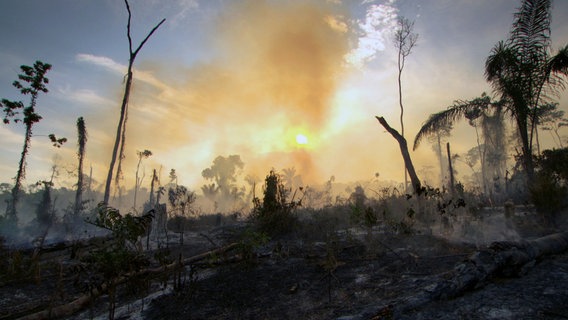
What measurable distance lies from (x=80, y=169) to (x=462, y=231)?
90.9ft

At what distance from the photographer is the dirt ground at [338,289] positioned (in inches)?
113

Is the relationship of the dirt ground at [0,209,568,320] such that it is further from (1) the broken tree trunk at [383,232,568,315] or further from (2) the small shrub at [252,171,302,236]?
(2) the small shrub at [252,171,302,236]

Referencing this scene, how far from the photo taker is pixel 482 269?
334 centimetres

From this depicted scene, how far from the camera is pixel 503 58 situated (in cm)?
932

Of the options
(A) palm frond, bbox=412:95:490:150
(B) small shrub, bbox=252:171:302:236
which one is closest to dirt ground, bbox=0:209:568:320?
(B) small shrub, bbox=252:171:302:236

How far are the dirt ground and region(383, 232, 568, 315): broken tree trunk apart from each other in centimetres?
6

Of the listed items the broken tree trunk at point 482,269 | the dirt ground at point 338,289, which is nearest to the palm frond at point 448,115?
the dirt ground at point 338,289

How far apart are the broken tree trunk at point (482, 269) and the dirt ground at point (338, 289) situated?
0.06m

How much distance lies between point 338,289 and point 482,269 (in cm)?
189

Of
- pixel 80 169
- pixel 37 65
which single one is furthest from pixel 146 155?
pixel 37 65

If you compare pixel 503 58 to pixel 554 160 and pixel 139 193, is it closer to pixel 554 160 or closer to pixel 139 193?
pixel 554 160

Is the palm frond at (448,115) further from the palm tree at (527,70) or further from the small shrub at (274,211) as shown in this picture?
the small shrub at (274,211)

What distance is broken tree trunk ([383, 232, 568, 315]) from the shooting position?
303cm

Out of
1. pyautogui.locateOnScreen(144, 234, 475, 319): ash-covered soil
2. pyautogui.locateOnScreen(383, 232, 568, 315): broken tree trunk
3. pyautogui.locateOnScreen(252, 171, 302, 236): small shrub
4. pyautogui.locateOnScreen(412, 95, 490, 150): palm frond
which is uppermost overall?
pyautogui.locateOnScreen(412, 95, 490, 150): palm frond
